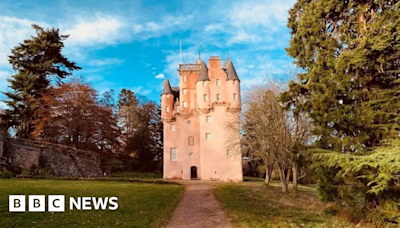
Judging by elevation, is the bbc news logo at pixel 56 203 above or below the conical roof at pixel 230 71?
below

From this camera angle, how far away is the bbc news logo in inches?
397

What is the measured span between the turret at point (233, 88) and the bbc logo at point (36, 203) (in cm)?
2281

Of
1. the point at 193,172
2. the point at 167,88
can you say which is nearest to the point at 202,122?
the point at 193,172

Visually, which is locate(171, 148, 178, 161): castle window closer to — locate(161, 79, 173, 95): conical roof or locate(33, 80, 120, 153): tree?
locate(33, 80, 120, 153): tree

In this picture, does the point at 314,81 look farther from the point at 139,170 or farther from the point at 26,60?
the point at 139,170

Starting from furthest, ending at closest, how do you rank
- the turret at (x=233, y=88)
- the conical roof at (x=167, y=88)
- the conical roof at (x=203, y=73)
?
the conical roof at (x=167, y=88), the conical roof at (x=203, y=73), the turret at (x=233, y=88)

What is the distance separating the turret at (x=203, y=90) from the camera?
108ft

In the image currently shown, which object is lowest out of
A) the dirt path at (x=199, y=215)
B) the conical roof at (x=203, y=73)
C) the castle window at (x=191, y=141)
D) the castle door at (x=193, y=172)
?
the castle door at (x=193, y=172)

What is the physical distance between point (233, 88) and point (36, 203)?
24.7m

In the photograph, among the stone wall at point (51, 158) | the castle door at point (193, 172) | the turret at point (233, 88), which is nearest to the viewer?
the stone wall at point (51, 158)

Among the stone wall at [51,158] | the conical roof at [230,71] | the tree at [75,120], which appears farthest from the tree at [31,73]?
the conical roof at [230,71]

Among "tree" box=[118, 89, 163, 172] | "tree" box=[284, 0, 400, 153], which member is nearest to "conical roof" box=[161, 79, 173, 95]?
"tree" box=[118, 89, 163, 172]

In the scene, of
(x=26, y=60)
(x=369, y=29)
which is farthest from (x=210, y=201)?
(x=26, y=60)

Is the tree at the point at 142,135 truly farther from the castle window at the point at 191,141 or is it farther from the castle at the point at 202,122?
the castle window at the point at 191,141
